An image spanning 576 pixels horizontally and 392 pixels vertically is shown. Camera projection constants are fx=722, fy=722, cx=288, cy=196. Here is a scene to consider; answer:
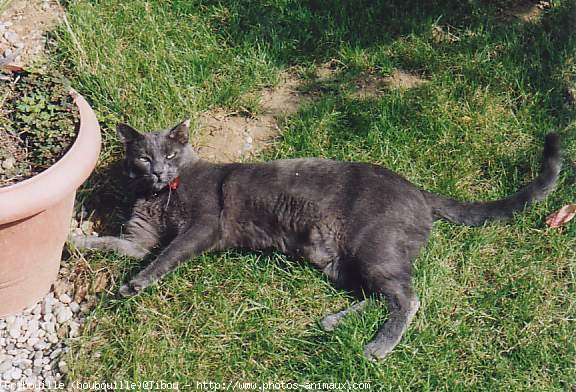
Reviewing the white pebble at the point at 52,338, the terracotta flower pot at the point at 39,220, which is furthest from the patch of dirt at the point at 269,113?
the white pebble at the point at 52,338

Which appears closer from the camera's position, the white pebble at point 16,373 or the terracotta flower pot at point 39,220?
the terracotta flower pot at point 39,220

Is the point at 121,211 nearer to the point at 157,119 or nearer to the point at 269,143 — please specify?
the point at 157,119

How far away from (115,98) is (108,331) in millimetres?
1316

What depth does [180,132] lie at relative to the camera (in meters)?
3.52

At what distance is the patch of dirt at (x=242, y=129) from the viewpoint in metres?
3.83

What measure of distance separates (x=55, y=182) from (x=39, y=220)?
20 centimetres

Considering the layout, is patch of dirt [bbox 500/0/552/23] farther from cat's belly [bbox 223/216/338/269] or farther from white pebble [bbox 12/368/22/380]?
white pebble [bbox 12/368/22/380]

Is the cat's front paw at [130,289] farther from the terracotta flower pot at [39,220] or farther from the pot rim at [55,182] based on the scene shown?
the pot rim at [55,182]

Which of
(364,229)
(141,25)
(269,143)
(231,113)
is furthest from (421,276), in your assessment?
(141,25)

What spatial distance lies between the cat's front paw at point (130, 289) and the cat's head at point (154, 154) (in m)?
0.56

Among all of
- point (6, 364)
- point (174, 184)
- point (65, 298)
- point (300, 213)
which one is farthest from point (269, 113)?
point (6, 364)

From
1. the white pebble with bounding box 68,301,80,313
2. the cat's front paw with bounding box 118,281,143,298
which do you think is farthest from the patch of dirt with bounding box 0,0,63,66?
the cat's front paw with bounding box 118,281,143,298

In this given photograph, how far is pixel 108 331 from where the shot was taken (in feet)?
9.86

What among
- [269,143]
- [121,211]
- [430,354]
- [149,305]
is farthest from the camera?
[269,143]
